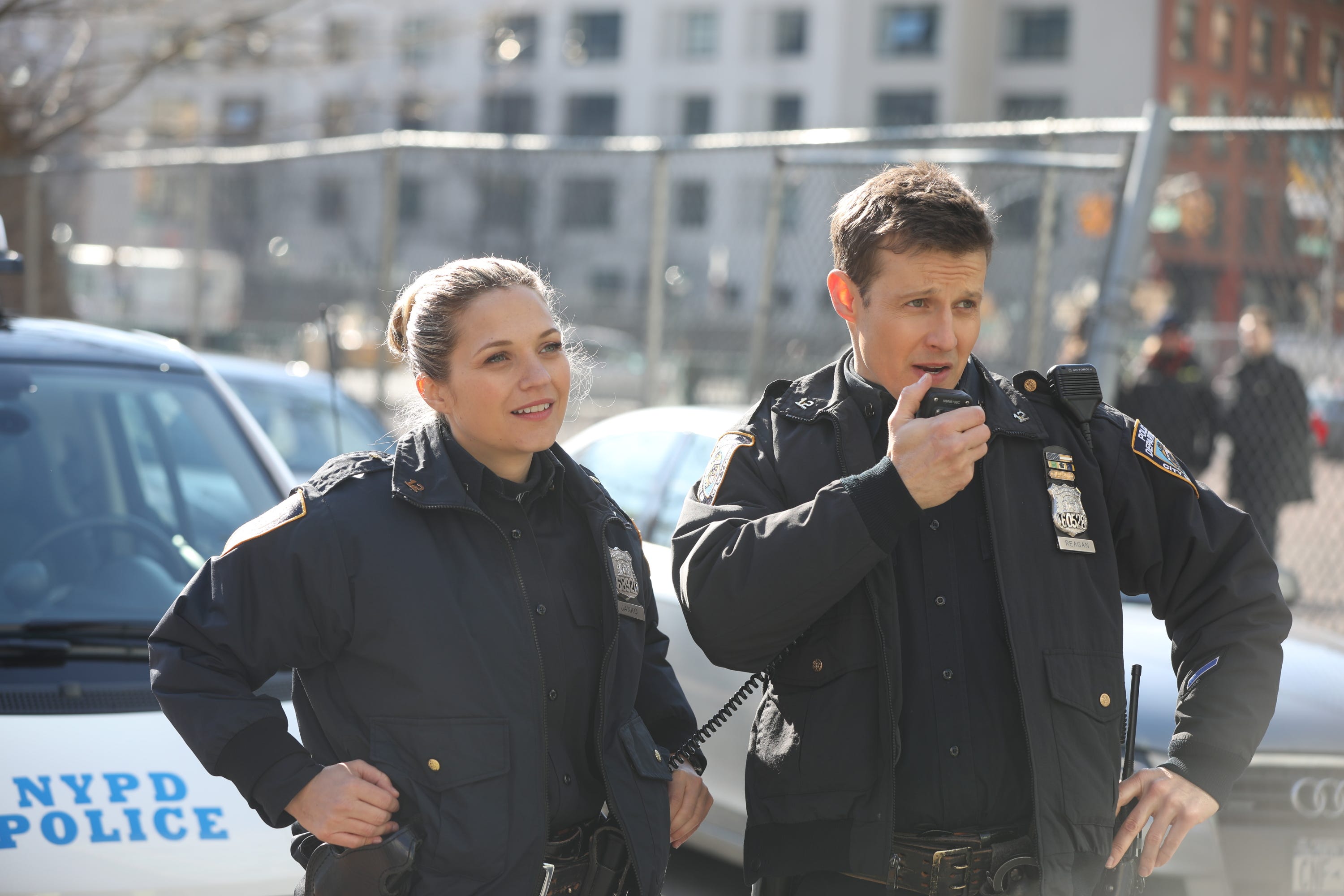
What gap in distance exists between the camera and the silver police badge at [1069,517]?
2307mm

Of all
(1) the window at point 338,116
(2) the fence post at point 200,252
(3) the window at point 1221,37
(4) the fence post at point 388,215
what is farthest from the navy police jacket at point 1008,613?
(1) the window at point 338,116

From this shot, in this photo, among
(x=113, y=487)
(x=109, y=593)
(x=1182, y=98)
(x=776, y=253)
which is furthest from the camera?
(x=1182, y=98)

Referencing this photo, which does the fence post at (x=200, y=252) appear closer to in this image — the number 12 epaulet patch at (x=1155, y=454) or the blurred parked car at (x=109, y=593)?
the blurred parked car at (x=109, y=593)

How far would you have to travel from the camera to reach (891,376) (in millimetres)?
2387

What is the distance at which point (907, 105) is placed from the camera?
48094 mm

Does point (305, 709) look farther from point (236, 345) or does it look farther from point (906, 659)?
point (236, 345)

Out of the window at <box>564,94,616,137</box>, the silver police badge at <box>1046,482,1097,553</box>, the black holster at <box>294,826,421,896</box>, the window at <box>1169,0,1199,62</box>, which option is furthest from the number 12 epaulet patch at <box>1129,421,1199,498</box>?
the window at <box>564,94,616,137</box>

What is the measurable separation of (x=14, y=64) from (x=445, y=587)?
44.2 feet

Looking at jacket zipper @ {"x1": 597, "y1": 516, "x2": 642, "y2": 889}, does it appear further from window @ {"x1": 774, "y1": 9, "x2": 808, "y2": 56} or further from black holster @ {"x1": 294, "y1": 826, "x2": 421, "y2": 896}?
window @ {"x1": 774, "y1": 9, "x2": 808, "y2": 56}

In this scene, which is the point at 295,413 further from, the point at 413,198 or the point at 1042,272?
the point at 413,198

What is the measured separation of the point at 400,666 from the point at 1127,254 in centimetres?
396

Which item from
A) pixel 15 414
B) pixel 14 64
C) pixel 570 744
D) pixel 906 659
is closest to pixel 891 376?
pixel 906 659

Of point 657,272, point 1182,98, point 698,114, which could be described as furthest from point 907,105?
point 657,272

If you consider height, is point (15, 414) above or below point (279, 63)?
below
